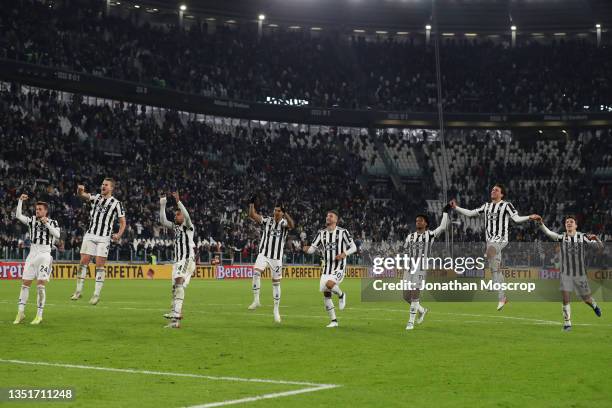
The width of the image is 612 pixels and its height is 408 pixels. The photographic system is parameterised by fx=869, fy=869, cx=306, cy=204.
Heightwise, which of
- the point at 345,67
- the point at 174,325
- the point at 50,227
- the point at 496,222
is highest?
the point at 345,67

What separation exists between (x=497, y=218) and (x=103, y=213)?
9.77 meters

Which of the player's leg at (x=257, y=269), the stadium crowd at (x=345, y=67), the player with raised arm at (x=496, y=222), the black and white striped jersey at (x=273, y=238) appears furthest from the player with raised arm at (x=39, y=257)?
the stadium crowd at (x=345, y=67)

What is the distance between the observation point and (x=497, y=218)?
20969 millimetres

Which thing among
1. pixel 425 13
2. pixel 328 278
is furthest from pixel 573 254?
pixel 425 13

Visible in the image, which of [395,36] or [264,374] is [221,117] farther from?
[264,374]

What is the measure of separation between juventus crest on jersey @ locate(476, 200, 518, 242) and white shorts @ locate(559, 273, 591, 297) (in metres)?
2.49

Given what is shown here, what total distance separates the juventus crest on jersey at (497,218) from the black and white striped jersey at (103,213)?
9073 mm

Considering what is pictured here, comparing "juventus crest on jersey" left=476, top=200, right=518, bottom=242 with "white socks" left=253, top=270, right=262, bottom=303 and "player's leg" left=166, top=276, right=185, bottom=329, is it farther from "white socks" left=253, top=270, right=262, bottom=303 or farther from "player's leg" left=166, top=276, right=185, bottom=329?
"player's leg" left=166, top=276, right=185, bottom=329

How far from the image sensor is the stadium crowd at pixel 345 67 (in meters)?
62.8

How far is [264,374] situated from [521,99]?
67.0m

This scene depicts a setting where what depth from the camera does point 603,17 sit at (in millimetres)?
73438

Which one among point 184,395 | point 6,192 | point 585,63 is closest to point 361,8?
point 585,63

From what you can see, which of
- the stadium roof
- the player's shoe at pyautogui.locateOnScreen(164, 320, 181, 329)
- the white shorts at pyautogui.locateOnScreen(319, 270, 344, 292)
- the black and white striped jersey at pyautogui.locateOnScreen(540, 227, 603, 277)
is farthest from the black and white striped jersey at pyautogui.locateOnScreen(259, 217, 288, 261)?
the stadium roof

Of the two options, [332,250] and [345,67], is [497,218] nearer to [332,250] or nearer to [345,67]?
[332,250]
